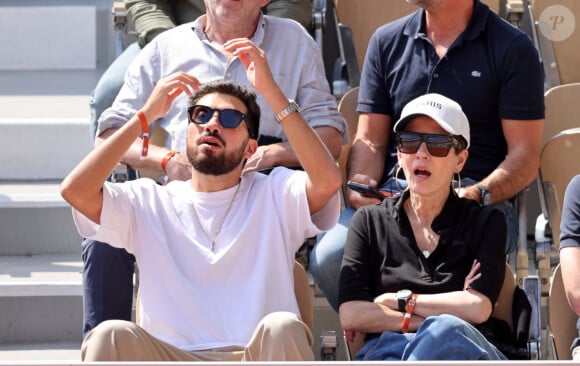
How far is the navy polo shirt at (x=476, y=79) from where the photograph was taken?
436 centimetres

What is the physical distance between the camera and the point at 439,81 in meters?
4.42

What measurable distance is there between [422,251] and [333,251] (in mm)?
553

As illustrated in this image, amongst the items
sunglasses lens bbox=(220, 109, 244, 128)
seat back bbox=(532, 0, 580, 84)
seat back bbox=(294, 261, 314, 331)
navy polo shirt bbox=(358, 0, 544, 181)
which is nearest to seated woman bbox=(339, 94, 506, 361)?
seat back bbox=(294, 261, 314, 331)

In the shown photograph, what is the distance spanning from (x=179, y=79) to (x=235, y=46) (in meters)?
0.19

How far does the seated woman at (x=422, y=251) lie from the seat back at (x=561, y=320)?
22cm

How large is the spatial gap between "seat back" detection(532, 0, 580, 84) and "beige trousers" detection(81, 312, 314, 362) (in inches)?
96.0

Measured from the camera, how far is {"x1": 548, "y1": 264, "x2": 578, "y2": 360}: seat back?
3715 millimetres

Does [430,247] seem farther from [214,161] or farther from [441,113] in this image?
[214,161]

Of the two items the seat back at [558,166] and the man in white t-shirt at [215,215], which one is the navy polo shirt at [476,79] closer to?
the seat back at [558,166]

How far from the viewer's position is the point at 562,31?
530 centimetres

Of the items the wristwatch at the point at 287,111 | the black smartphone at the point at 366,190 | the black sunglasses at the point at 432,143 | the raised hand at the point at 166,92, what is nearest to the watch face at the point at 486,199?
the black smartphone at the point at 366,190

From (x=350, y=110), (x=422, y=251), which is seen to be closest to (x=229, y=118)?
(x=422, y=251)

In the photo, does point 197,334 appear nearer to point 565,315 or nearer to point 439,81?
point 565,315

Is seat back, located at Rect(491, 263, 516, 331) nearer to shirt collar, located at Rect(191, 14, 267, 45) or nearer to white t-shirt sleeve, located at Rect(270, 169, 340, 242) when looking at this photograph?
white t-shirt sleeve, located at Rect(270, 169, 340, 242)
